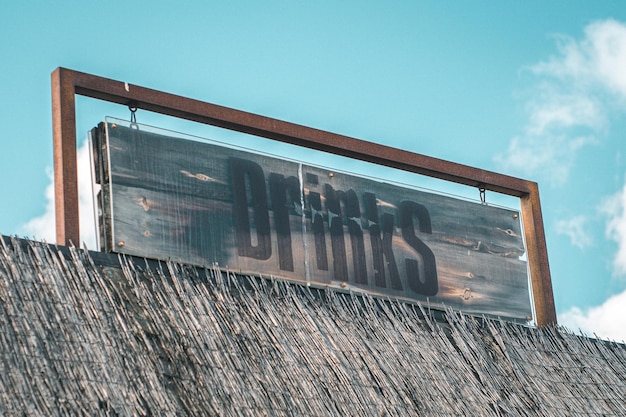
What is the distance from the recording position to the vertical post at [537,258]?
7.55 meters

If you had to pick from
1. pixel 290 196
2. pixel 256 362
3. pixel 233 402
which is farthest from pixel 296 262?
pixel 233 402

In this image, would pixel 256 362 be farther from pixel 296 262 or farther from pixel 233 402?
pixel 296 262

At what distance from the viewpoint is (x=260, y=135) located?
6.51 metres

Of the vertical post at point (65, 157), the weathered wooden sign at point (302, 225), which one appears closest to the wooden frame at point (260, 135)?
the vertical post at point (65, 157)

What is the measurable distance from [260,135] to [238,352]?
1653mm

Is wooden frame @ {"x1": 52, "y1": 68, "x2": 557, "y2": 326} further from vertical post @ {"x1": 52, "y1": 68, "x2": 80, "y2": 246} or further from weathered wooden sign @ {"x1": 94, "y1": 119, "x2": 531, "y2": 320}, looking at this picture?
weathered wooden sign @ {"x1": 94, "y1": 119, "x2": 531, "y2": 320}

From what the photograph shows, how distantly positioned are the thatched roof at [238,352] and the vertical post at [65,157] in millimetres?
200

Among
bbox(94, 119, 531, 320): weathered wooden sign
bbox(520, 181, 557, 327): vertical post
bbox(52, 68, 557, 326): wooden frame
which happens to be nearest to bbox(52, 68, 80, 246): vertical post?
bbox(52, 68, 557, 326): wooden frame

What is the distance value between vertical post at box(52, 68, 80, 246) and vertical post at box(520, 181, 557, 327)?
333 cm

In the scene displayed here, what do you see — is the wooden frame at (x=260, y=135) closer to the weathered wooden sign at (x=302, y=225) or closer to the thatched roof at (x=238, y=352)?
the weathered wooden sign at (x=302, y=225)

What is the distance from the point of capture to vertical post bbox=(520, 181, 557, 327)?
24.8 feet

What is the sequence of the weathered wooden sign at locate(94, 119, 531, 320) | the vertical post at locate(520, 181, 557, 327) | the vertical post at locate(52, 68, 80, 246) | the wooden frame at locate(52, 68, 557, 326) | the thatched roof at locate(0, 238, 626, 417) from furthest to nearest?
1. the vertical post at locate(520, 181, 557, 327)
2. the weathered wooden sign at locate(94, 119, 531, 320)
3. the wooden frame at locate(52, 68, 557, 326)
4. the vertical post at locate(52, 68, 80, 246)
5. the thatched roof at locate(0, 238, 626, 417)

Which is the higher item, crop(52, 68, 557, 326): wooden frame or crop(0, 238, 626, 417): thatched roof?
crop(52, 68, 557, 326): wooden frame

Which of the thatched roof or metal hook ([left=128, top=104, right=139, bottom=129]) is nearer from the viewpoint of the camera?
the thatched roof
